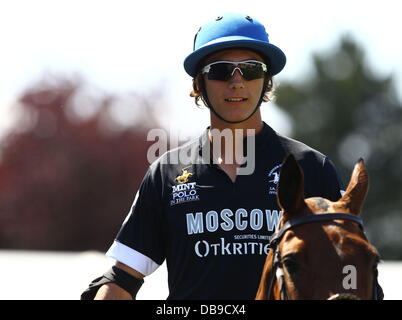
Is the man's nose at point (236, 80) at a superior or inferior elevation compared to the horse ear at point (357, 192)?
superior

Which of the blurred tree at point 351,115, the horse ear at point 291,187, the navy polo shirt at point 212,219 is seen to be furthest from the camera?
the blurred tree at point 351,115

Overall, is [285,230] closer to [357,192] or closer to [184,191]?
[357,192]

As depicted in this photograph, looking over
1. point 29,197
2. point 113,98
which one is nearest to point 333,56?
point 113,98

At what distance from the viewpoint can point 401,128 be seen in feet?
98.9

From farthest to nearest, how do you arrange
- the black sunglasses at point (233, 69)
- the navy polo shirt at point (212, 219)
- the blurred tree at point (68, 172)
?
the blurred tree at point (68, 172), the black sunglasses at point (233, 69), the navy polo shirt at point (212, 219)

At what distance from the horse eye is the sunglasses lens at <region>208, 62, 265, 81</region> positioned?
1.40 m

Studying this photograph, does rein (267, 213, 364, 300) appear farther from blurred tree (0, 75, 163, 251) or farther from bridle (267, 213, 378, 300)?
blurred tree (0, 75, 163, 251)

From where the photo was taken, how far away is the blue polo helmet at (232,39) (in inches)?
154

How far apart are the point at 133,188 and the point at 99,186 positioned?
121cm

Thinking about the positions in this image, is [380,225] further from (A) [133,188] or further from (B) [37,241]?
(B) [37,241]

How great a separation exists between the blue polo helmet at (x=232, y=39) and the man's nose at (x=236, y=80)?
0.16m

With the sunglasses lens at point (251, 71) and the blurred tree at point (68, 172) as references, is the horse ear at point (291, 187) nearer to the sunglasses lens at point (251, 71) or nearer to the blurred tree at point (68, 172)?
the sunglasses lens at point (251, 71)

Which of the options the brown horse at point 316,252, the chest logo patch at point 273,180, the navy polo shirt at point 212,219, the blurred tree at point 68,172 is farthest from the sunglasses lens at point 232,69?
the blurred tree at point 68,172

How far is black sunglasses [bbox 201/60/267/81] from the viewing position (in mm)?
3883
